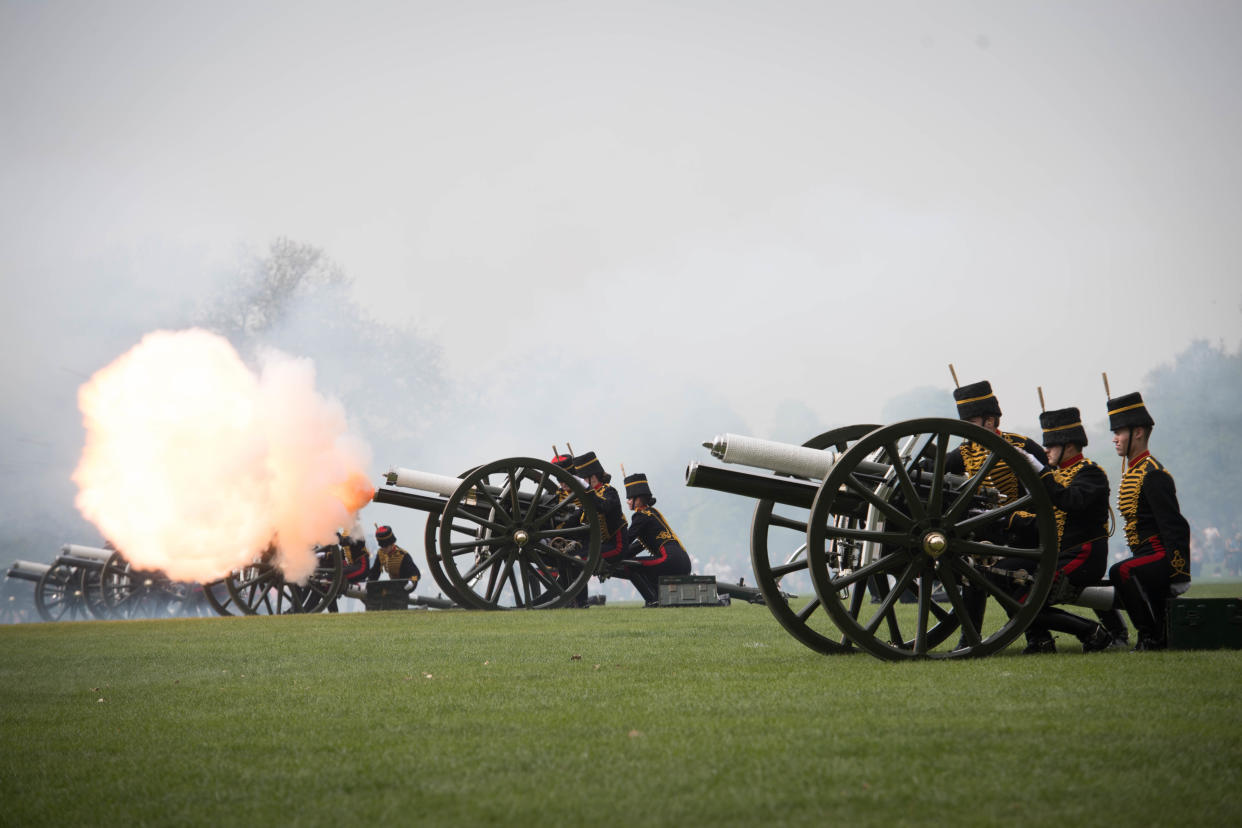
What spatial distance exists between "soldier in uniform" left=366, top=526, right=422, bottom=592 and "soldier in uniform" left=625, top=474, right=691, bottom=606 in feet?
12.8

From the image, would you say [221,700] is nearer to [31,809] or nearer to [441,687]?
[441,687]

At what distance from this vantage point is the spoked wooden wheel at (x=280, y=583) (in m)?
13.8

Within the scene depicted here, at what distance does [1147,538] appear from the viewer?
626cm

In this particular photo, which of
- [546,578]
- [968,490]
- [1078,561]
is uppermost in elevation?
[968,490]

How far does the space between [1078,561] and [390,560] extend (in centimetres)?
1130

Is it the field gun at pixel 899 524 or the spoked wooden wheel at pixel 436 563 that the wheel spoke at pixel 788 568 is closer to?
the field gun at pixel 899 524

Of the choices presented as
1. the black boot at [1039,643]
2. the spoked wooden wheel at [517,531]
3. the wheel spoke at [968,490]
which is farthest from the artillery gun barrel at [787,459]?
the spoked wooden wheel at [517,531]

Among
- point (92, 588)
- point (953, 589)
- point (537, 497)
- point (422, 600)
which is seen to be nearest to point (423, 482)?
point (537, 497)

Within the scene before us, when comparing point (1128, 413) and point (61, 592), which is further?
point (61, 592)

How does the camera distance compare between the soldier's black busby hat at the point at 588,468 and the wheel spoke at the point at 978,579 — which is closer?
the wheel spoke at the point at 978,579

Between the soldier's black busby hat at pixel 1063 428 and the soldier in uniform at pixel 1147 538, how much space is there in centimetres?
22

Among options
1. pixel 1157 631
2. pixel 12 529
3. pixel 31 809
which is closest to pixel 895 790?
pixel 31 809

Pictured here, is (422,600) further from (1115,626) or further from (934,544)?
(934,544)

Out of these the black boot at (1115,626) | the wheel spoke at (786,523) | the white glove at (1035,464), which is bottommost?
the black boot at (1115,626)
